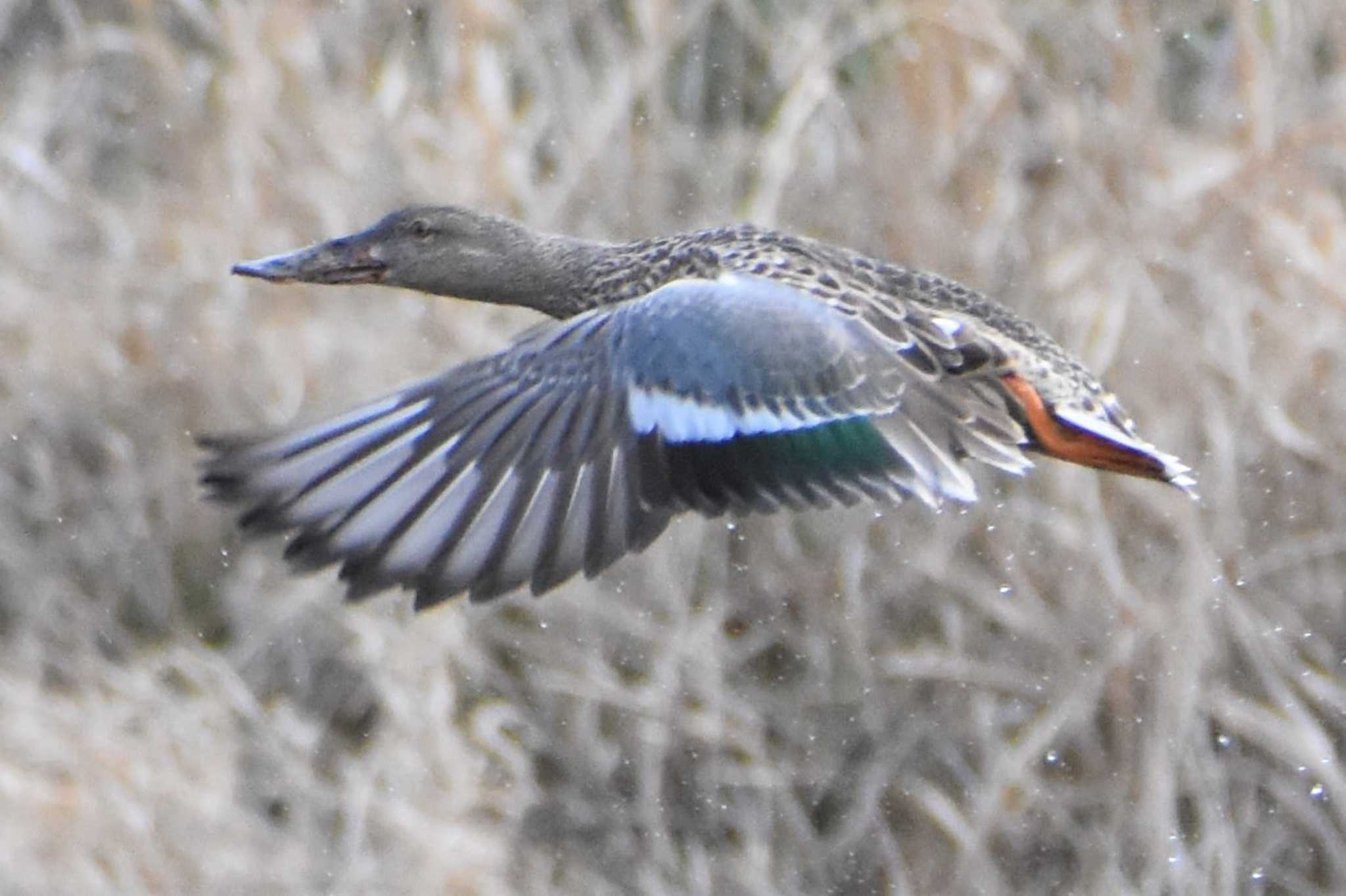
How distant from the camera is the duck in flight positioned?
12.4 ft

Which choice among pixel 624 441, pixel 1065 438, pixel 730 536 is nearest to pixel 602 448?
pixel 624 441

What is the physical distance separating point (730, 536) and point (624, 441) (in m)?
2.25

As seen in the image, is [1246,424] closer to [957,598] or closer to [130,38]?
[957,598]

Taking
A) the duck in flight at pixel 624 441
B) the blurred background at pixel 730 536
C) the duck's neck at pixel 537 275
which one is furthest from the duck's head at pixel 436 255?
the blurred background at pixel 730 536

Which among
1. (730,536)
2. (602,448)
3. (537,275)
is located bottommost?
(730,536)

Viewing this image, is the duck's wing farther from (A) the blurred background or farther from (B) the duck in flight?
(A) the blurred background

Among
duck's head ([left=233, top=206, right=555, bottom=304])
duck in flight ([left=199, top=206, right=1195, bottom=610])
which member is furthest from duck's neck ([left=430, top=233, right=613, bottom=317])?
duck in flight ([left=199, top=206, right=1195, bottom=610])

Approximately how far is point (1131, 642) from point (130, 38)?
3368 millimetres

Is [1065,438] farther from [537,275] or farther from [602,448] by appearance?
[537,275]

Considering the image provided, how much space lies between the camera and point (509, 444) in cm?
389

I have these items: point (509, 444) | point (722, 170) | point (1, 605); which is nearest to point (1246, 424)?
point (722, 170)

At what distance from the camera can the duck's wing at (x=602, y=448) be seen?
377cm

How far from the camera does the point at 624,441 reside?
3.86 metres

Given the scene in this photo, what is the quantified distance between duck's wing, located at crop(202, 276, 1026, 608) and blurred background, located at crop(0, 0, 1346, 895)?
189 centimetres
